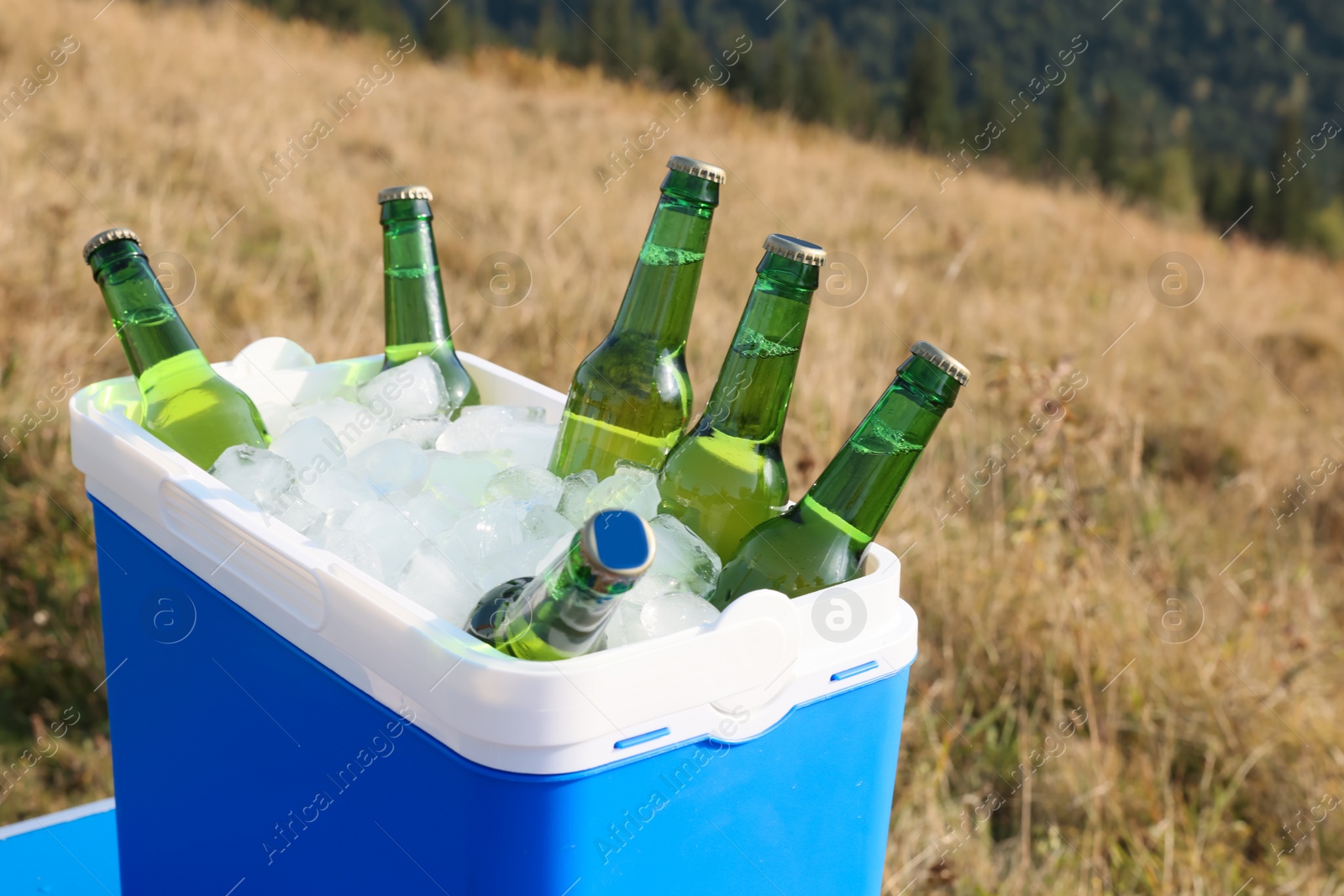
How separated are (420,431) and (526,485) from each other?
9.8 inches

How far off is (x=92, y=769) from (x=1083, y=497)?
7.96ft

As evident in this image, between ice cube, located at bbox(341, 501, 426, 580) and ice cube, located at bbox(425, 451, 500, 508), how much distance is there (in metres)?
0.13

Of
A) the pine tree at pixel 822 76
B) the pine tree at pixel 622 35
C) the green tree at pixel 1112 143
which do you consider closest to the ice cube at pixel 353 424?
the pine tree at pixel 822 76

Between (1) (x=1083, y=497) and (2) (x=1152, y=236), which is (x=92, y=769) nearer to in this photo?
(1) (x=1083, y=497)

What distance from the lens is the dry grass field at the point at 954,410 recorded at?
2.05 metres

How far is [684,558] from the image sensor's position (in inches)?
37.7

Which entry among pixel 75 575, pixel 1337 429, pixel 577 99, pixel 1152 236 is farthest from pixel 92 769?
pixel 1152 236

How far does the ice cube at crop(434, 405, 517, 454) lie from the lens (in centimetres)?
123

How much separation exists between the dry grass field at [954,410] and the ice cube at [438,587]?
3.84 feet

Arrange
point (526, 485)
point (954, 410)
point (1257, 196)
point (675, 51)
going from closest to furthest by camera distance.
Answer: point (526, 485) → point (954, 410) → point (675, 51) → point (1257, 196)

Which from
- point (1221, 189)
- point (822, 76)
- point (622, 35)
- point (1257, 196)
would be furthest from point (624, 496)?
point (1221, 189)

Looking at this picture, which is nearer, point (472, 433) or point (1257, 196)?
point (472, 433)

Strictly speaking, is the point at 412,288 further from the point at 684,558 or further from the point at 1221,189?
the point at 1221,189

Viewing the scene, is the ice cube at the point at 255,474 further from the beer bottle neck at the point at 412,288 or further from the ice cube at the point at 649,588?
the beer bottle neck at the point at 412,288
